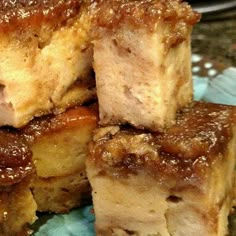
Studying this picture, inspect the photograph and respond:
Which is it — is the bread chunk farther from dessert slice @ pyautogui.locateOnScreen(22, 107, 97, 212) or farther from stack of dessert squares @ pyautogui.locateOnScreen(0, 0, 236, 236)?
stack of dessert squares @ pyautogui.locateOnScreen(0, 0, 236, 236)

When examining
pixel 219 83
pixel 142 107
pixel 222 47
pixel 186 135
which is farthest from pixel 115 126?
pixel 222 47

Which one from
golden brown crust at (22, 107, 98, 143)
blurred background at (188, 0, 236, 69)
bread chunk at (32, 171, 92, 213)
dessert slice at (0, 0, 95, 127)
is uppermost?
dessert slice at (0, 0, 95, 127)

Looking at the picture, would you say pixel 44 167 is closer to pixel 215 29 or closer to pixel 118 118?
pixel 118 118

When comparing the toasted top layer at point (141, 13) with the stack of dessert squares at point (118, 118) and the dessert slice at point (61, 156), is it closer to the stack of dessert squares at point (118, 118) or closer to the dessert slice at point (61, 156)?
the stack of dessert squares at point (118, 118)

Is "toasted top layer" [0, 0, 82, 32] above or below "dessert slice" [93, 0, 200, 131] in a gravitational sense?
above

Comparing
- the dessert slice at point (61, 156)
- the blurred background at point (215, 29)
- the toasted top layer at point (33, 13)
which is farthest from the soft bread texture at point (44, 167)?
the blurred background at point (215, 29)

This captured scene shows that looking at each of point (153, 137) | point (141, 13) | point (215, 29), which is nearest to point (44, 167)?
point (153, 137)

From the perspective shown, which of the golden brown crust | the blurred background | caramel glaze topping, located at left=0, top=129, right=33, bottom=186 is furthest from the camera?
the blurred background

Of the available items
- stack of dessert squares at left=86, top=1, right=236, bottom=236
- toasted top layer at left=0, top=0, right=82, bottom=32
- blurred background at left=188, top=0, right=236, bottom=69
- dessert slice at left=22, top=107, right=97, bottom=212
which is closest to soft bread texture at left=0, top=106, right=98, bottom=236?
dessert slice at left=22, top=107, right=97, bottom=212
